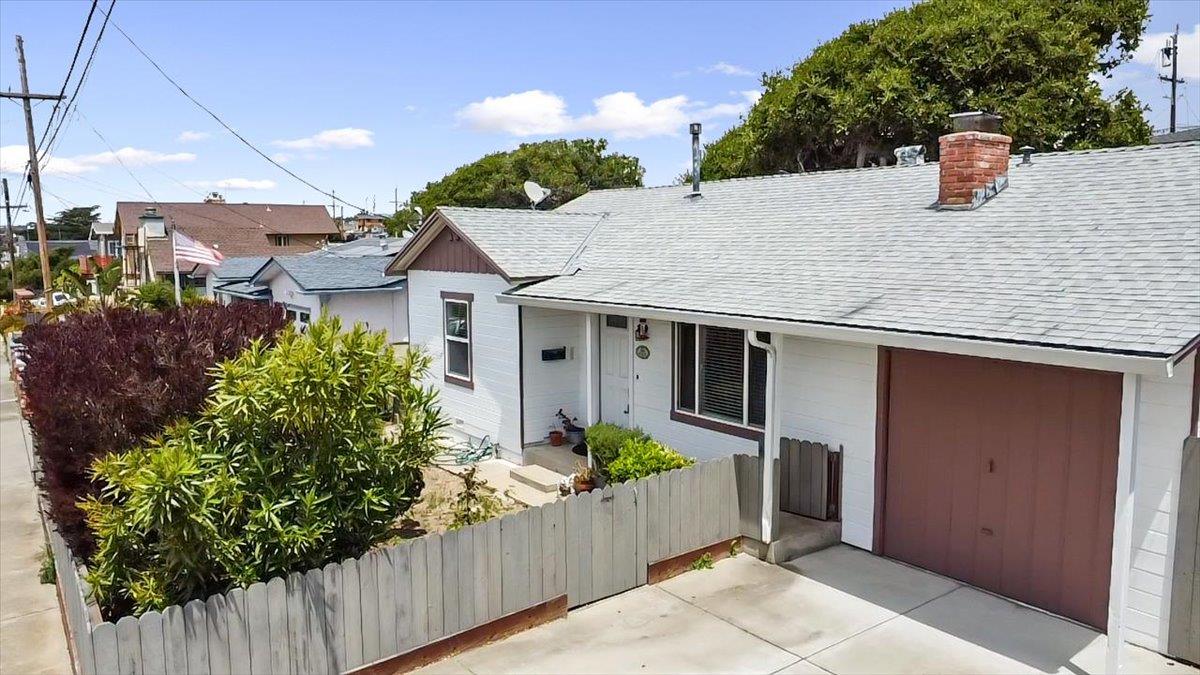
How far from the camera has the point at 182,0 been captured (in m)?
11.4

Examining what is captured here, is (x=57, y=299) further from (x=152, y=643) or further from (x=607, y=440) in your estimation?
(x=152, y=643)

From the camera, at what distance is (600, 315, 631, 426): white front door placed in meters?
12.1

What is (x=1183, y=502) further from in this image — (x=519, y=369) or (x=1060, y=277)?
(x=519, y=369)

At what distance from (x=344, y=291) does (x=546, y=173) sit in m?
26.9

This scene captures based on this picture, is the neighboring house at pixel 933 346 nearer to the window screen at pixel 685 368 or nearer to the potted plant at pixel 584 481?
the window screen at pixel 685 368

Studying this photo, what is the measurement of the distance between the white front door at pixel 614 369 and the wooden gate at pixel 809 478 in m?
3.25

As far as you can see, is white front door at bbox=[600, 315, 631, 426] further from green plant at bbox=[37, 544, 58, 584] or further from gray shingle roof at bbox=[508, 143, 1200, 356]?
green plant at bbox=[37, 544, 58, 584]

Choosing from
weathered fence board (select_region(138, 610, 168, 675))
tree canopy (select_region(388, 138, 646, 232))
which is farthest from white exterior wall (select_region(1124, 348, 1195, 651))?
tree canopy (select_region(388, 138, 646, 232))

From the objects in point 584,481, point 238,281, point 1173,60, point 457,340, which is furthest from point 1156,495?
point 1173,60

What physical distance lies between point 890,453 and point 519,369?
237 inches

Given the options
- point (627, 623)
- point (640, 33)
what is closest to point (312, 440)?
point (627, 623)

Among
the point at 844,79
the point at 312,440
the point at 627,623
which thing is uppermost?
the point at 844,79

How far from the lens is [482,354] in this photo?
44.5 feet

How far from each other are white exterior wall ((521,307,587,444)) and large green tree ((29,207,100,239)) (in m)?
123
